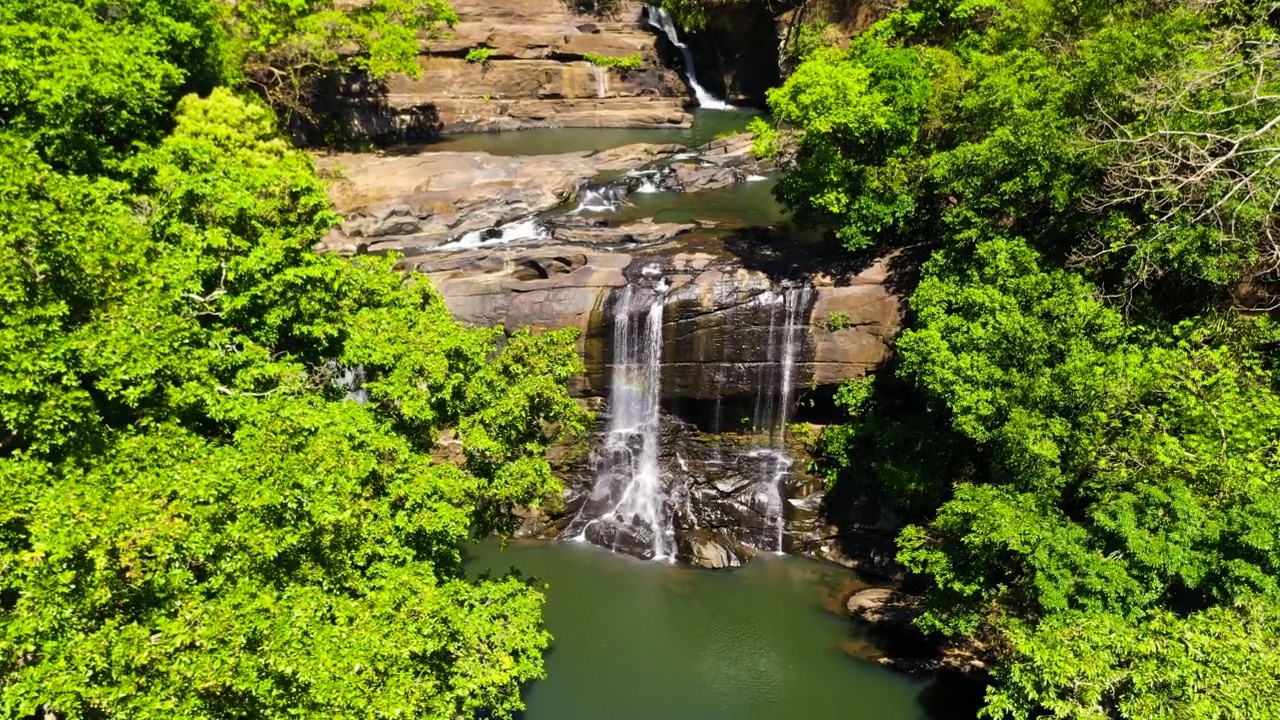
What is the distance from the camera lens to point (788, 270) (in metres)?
24.4

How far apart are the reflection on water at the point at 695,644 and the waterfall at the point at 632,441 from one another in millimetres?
1058

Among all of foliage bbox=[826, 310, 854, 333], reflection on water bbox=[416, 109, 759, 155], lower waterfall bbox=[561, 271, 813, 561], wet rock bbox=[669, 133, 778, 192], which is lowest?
lower waterfall bbox=[561, 271, 813, 561]

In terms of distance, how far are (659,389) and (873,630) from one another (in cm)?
949

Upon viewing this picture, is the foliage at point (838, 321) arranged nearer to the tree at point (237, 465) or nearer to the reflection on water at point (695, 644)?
the reflection on water at point (695, 644)

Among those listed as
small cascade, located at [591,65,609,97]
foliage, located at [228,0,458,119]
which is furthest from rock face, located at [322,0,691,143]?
foliage, located at [228,0,458,119]

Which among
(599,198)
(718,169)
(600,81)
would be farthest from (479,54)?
(718,169)

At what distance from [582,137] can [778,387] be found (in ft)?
103

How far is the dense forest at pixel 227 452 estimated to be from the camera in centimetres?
980

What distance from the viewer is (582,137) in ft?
163

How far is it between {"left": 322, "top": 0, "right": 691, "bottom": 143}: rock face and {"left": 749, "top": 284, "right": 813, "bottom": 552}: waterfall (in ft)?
103

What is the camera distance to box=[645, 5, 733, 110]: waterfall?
184 feet

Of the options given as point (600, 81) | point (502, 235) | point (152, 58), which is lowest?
point (502, 235)

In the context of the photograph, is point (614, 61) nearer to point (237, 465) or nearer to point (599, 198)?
point (599, 198)

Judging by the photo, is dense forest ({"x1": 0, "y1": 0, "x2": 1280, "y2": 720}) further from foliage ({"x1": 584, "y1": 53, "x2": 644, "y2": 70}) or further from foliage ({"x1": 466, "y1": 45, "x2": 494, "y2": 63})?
foliage ({"x1": 584, "y1": 53, "x2": 644, "y2": 70})
